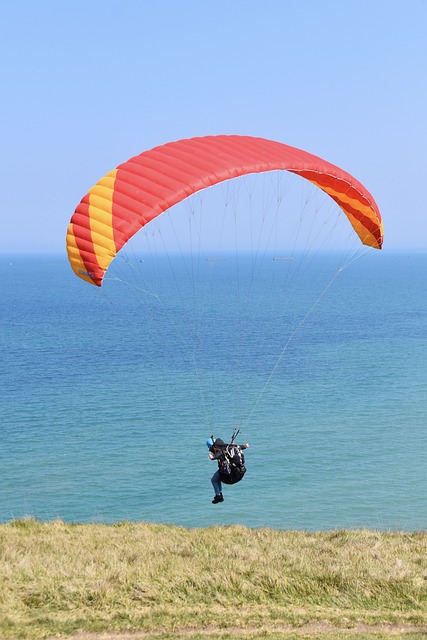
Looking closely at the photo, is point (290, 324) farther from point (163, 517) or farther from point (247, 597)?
point (247, 597)

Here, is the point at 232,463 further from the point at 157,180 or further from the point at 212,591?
the point at 157,180

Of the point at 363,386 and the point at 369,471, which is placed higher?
the point at 363,386

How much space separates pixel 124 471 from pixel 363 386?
2117 centimetres

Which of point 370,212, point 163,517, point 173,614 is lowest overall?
point 163,517

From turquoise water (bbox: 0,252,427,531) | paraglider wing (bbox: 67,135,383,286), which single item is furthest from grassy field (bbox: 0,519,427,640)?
turquoise water (bbox: 0,252,427,531)

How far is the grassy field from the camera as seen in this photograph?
35.0ft

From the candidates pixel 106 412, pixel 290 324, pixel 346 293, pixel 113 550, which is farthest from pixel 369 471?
pixel 346 293

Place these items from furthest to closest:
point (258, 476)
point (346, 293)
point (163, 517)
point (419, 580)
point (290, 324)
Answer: point (346, 293) → point (290, 324) → point (258, 476) → point (163, 517) → point (419, 580)

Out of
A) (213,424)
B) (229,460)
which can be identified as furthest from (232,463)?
(213,424)

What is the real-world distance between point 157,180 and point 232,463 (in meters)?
5.62

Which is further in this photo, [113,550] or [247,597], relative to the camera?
[113,550]

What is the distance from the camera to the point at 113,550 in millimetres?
14727

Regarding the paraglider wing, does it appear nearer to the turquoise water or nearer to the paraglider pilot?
the paraglider pilot

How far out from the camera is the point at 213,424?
3756cm
